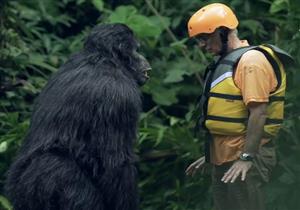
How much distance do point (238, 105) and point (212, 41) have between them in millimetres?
Result: 457

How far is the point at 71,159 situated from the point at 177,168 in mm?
2746

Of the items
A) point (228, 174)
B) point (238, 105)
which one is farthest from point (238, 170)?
point (238, 105)

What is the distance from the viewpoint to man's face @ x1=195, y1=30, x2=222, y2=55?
5.80 metres

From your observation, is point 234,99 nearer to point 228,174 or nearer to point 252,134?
point 252,134

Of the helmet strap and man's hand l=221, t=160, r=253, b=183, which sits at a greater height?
the helmet strap

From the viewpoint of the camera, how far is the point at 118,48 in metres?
5.86

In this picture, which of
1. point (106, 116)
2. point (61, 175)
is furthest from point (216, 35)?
point (61, 175)

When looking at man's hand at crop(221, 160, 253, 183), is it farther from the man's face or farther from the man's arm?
the man's face

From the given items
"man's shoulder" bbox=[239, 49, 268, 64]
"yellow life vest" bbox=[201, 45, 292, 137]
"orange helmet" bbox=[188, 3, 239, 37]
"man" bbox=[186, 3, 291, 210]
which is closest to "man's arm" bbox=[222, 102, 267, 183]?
"man" bbox=[186, 3, 291, 210]

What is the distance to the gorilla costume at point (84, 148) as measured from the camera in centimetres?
554

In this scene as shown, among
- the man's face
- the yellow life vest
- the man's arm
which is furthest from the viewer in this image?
the man's face

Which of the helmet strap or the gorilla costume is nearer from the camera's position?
the gorilla costume

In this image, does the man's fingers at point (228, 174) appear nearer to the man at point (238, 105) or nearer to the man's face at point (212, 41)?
the man at point (238, 105)

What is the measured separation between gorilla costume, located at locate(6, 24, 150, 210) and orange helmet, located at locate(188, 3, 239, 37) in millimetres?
525
